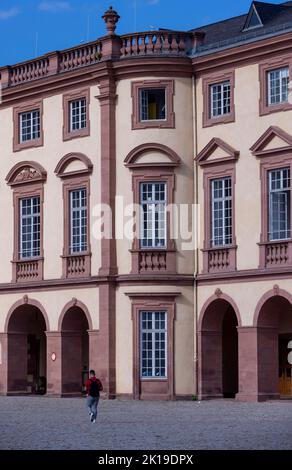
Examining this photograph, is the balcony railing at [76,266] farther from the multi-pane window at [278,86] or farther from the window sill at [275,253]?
the multi-pane window at [278,86]

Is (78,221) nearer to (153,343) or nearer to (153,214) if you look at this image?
(153,214)

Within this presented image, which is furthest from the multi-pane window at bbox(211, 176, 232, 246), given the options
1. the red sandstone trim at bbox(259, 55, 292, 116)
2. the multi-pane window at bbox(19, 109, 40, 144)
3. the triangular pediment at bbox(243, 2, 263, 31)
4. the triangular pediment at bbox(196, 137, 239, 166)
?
Answer: the multi-pane window at bbox(19, 109, 40, 144)

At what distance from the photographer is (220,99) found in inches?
2227

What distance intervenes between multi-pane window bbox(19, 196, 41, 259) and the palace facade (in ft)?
0.31

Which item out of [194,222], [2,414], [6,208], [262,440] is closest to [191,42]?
[194,222]

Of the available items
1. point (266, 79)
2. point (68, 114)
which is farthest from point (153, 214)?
point (266, 79)

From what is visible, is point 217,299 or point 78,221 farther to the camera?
point 78,221

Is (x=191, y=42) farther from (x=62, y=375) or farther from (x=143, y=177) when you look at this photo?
(x=62, y=375)

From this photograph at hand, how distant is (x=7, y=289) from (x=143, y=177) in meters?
8.96

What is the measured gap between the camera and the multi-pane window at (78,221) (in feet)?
194

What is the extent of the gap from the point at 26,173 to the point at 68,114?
11.2 ft

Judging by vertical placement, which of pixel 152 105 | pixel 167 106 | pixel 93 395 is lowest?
pixel 93 395

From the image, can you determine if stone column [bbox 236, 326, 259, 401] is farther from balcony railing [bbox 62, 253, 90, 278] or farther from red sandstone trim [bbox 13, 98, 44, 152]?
red sandstone trim [bbox 13, 98, 44, 152]

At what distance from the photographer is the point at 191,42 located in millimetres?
57906
